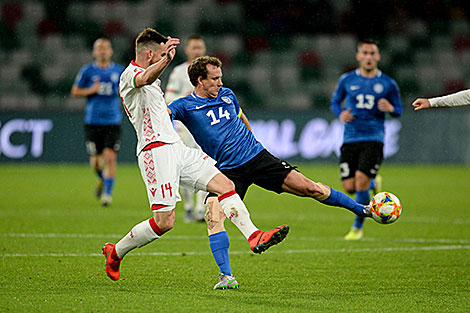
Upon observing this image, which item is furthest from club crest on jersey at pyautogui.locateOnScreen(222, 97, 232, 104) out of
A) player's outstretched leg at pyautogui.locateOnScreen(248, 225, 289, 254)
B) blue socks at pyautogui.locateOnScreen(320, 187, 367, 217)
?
player's outstretched leg at pyautogui.locateOnScreen(248, 225, 289, 254)

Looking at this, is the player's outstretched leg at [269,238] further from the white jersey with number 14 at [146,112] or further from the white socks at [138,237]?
the white jersey with number 14 at [146,112]

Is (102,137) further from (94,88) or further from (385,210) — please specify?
(385,210)

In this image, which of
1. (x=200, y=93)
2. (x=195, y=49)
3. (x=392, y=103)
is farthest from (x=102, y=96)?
(x=200, y=93)

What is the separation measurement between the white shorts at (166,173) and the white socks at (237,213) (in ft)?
0.68

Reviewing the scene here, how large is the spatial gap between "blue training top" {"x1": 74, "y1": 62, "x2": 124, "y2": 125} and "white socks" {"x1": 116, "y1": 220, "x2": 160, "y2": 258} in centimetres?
742

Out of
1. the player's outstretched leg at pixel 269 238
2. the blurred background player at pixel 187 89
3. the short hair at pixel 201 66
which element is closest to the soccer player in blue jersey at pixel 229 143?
the short hair at pixel 201 66

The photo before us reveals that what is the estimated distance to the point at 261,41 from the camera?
25141mm

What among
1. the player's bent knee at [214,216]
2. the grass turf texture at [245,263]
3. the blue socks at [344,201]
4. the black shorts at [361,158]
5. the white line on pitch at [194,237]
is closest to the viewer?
the grass turf texture at [245,263]

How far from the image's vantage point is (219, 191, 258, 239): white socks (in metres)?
5.76

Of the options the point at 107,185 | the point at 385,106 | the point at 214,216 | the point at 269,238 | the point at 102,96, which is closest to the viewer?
the point at 269,238

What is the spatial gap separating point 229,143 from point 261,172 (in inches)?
14.3

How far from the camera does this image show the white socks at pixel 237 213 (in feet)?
18.9

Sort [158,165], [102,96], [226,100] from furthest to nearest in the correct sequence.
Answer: [102,96] → [226,100] → [158,165]

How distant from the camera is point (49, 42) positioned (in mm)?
23844
